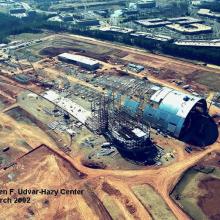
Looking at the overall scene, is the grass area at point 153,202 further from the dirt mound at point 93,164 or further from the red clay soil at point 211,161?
the red clay soil at point 211,161

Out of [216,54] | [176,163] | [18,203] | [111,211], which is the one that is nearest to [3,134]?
[18,203]

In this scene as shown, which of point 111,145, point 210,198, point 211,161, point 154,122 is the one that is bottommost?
point 210,198

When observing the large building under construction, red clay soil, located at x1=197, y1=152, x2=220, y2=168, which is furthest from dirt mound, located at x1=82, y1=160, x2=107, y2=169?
red clay soil, located at x1=197, y1=152, x2=220, y2=168

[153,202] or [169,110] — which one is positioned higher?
[169,110]

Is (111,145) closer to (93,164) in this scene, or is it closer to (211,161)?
(93,164)

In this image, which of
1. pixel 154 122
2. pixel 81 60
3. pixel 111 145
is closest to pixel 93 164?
pixel 111 145

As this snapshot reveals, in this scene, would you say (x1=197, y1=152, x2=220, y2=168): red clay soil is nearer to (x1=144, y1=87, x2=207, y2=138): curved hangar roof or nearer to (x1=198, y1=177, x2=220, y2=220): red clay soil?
(x1=198, y1=177, x2=220, y2=220): red clay soil

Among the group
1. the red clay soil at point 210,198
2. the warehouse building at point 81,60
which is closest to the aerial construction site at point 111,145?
the red clay soil at point 210,198
